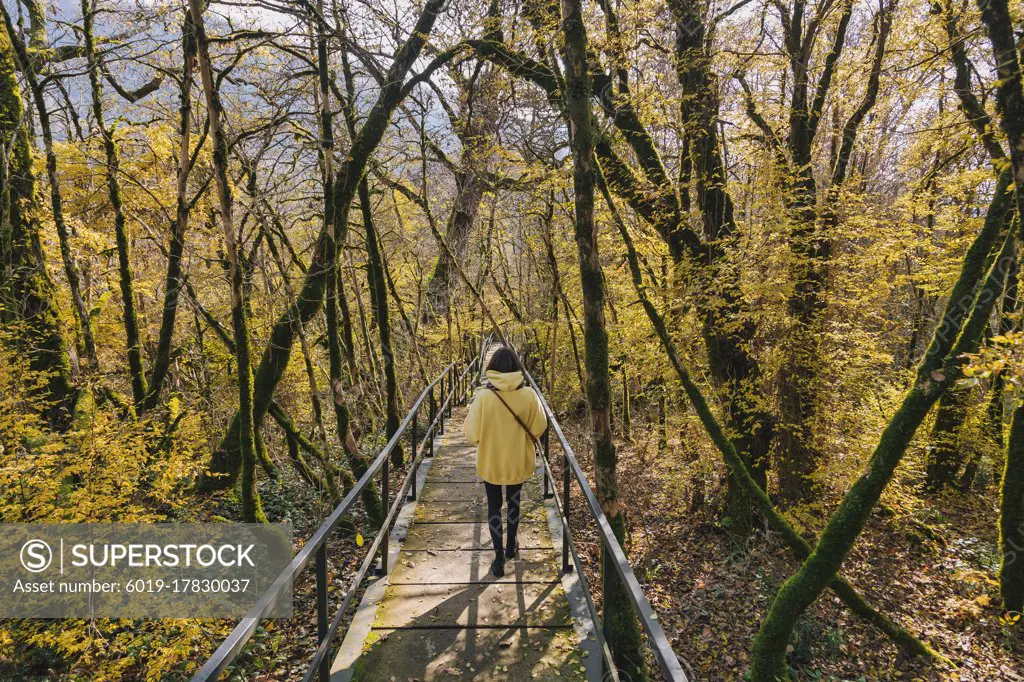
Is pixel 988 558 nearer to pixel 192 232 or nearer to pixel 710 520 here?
pixel 710 520

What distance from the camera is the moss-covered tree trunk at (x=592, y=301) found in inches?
167

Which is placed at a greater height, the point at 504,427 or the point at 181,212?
the point at 181,212

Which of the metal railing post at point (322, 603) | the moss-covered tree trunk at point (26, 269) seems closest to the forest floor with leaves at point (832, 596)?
the metal railing post at point (322, 603)

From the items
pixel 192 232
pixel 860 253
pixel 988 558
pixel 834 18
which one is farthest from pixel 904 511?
pixel 192 232

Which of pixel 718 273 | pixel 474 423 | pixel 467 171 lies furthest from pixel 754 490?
pixel 467 171

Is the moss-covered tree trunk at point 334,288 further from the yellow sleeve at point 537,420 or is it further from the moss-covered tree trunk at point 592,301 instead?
the moss-covered tree trunk at point 592,301

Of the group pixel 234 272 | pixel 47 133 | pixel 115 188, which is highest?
pixel 47 133

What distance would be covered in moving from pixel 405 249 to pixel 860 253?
37.3ft

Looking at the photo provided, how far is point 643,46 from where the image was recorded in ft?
26.1

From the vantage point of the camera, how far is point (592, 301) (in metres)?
4.57

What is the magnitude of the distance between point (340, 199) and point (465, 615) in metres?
5.87

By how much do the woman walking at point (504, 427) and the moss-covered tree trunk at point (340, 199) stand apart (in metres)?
3.90

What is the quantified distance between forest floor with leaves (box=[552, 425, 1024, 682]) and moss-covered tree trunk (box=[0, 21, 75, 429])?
753cm

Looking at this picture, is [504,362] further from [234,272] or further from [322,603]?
[234,272]
